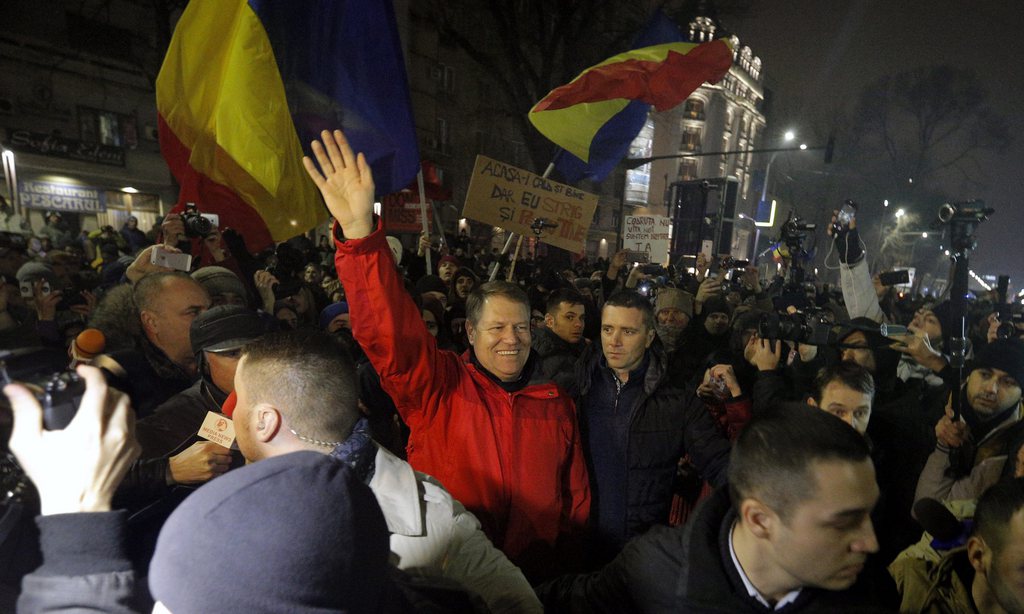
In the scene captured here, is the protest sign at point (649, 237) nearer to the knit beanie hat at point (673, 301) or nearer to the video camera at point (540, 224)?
the video camera at point (540, 224)

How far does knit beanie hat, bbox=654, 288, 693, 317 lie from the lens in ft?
17.0

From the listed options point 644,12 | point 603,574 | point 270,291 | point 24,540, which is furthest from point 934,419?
point 644,12

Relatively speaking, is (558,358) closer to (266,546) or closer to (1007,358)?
(1007,358)

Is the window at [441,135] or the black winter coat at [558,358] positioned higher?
the window at [441,135]

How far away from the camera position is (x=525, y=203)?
249 inches

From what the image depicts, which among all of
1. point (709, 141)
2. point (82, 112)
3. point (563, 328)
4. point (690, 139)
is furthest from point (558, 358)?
point (709, 141)

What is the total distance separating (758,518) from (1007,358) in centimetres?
244

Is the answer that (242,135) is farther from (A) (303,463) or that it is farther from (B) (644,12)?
(B) (644,12)

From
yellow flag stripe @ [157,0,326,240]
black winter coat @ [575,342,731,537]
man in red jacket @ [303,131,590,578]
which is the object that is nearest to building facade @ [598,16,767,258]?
yellow flag stripe @ [157,0,326,240]

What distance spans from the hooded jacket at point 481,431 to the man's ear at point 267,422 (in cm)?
66

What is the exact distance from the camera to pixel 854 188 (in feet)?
139

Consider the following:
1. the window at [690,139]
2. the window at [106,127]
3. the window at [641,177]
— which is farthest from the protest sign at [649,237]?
the window at [690,139]

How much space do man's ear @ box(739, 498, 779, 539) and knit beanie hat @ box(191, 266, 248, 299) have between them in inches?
137

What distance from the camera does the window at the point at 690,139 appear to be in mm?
50938
